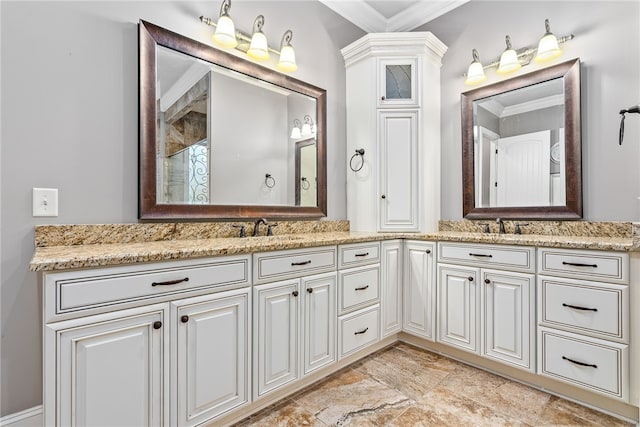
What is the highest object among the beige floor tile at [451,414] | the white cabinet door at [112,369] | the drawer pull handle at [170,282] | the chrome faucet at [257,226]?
the chrome faucet at [257,226]

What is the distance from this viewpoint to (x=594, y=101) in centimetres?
200

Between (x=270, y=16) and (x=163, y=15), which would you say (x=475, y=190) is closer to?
(x=270, y=16)

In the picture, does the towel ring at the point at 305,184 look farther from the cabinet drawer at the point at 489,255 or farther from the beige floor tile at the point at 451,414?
the beige floor tile at the point at 451,414

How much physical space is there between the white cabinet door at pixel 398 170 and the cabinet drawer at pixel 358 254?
475 mm

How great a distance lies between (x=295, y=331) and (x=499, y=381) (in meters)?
1.31

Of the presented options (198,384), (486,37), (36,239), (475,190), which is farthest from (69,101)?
(486,37)

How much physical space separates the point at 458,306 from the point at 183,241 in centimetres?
177

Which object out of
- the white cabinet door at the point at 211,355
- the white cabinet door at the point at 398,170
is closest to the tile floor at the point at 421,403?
the white cabinet door at the point at 211,355

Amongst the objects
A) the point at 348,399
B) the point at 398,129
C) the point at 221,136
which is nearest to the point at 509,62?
the point at 398,129

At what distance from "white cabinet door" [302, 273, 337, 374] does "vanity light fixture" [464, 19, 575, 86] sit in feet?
6.43

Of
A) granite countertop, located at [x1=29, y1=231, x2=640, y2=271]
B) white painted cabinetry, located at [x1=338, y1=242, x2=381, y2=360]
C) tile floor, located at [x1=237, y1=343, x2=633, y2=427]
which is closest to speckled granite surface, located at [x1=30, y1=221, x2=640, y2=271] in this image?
granite countertop, located at [x1=29, y1=231, x2=640, y2=271]

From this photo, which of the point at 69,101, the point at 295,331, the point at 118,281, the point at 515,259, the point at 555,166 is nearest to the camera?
the point at 118,281

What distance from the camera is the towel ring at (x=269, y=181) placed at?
219 centimetres

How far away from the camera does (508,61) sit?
2.26 meters
